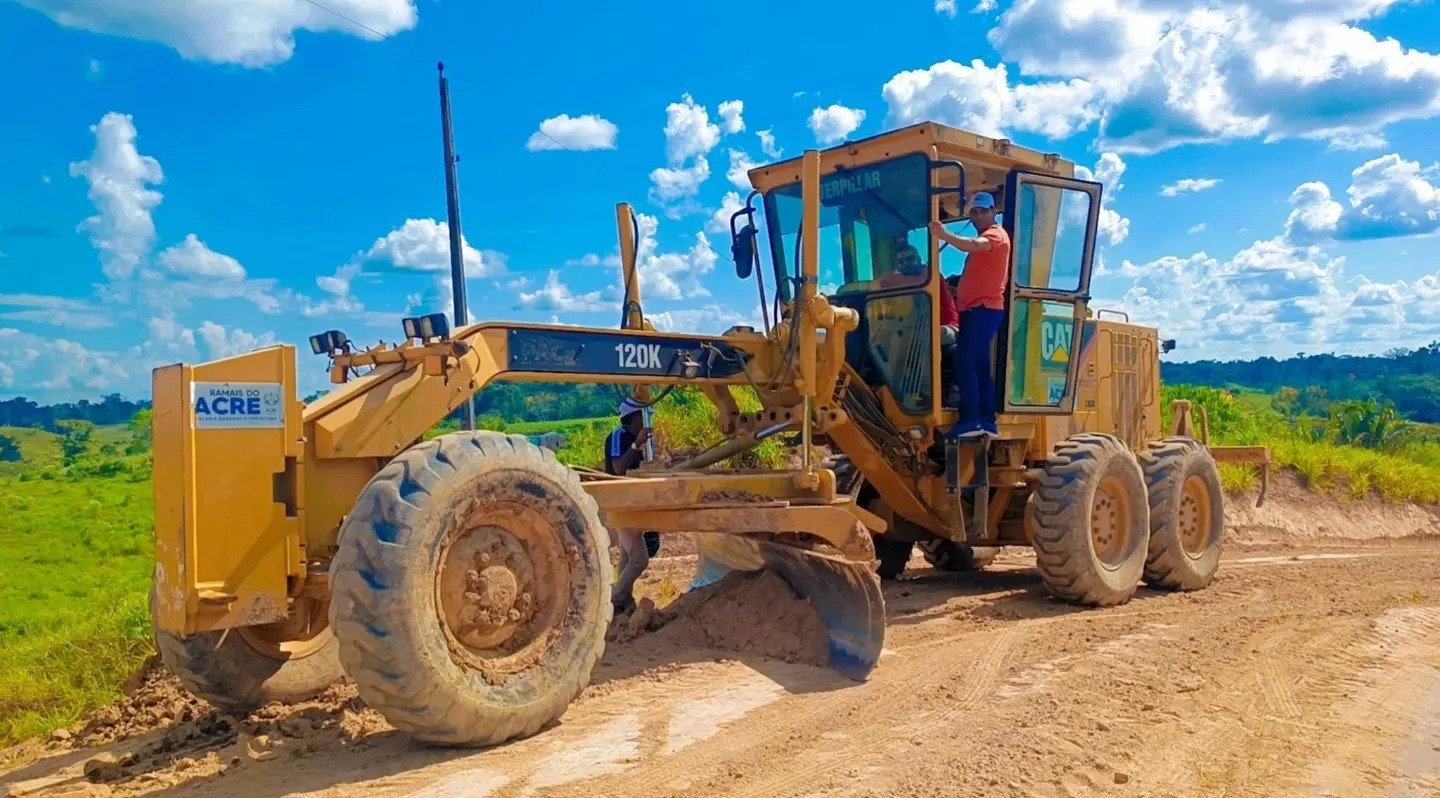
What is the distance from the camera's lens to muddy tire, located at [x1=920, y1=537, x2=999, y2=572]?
32.4 ft

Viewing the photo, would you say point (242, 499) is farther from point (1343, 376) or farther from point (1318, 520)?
point (1343, 376)

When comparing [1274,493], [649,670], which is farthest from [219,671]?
[1274,493]

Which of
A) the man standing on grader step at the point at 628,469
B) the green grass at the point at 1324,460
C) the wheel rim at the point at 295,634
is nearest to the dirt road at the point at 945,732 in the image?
the wheel rim at the point at 295,634

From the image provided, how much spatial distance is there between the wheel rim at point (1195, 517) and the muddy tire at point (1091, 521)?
3.30 feet

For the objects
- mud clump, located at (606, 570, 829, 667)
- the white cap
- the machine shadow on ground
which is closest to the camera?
mud clump, located at (606, 570, 829, 667)

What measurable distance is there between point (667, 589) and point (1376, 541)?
1168cm

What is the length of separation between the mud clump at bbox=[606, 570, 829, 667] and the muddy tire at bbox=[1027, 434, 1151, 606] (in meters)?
2.42

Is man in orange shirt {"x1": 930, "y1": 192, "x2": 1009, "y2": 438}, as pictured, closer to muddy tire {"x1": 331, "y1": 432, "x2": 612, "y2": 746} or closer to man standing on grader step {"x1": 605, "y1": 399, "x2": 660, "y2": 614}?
man standing on grader step {"x1": 605, "y1": 399, "x2": 660, "y2": 614}

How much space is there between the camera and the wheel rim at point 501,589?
439 cm

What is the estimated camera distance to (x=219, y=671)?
4766 millimetres

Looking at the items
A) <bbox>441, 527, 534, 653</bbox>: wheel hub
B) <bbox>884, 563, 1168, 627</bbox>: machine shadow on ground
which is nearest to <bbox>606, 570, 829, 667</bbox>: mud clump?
<bbox>884, 563, 1168, 627</bbox>: machine shadow on ground

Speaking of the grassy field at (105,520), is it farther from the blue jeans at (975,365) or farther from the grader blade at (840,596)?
the grader blade at (840,596)

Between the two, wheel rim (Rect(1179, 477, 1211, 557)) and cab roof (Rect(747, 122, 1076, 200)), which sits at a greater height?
cab roof (Rect(747, 122, 1076, 200))

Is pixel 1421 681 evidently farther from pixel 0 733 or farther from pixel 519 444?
pixel 0 733
